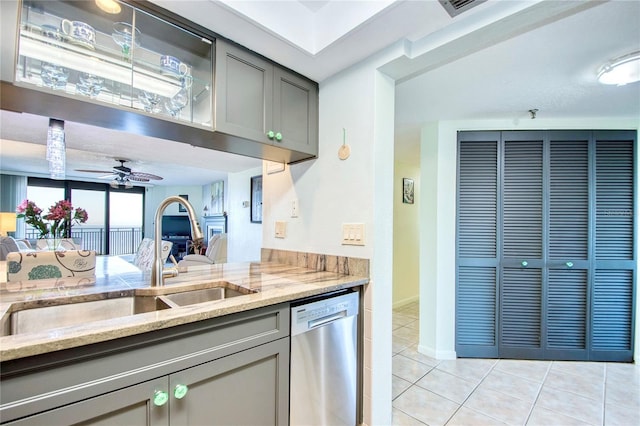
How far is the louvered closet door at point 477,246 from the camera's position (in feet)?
8.57

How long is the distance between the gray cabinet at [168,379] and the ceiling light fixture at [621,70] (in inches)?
91.0

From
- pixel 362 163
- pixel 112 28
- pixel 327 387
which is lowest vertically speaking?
pixel 327 387

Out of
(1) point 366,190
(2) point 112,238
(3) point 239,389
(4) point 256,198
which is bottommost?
(2) point 112,238

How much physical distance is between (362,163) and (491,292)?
196cm

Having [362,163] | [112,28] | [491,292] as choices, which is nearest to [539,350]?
[491,292]

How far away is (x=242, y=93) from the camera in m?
1.51

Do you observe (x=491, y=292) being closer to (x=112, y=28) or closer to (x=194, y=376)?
(x=194, y=376)

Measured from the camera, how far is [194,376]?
96 centimetres

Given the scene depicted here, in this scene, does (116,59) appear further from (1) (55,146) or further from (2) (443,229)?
(2) (443,229)

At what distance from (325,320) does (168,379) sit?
0.69m

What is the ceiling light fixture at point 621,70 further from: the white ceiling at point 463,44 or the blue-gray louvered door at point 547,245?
the blue-gray louvered door at point 547,245

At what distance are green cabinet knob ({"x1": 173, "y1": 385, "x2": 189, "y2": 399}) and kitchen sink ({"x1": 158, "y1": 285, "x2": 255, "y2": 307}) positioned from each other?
0.43 metres

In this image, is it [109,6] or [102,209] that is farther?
[102,209]

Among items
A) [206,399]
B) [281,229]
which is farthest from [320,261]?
[206,399]
